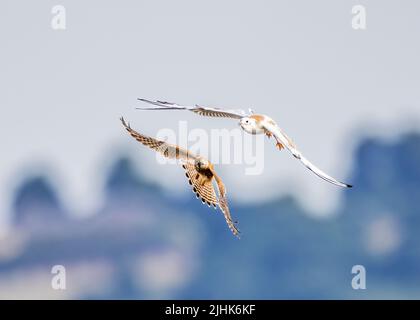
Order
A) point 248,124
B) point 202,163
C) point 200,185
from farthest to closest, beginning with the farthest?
point 200,185
point 202,163
point 248,124

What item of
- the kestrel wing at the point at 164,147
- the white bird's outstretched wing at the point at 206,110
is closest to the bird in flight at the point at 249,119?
the white bird's outstretched wing at the point at 206,110

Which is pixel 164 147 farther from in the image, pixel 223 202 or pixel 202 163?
pixel 223 202

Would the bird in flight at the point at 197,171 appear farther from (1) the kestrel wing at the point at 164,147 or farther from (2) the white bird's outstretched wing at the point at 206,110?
(2) the white bird's outstretched wing at the point at 206,110

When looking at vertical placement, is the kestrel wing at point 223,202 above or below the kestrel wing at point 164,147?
below

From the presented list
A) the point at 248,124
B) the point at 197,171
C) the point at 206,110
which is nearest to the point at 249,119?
the point at 248,124

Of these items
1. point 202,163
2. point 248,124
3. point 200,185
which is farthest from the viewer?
point 200,185

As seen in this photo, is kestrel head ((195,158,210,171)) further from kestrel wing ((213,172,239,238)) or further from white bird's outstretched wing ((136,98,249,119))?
white bird's outstretched wing ((136,98,249,119))

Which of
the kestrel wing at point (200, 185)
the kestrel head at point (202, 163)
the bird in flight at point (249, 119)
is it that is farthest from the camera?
the kestrel wing at point (200, 185)
